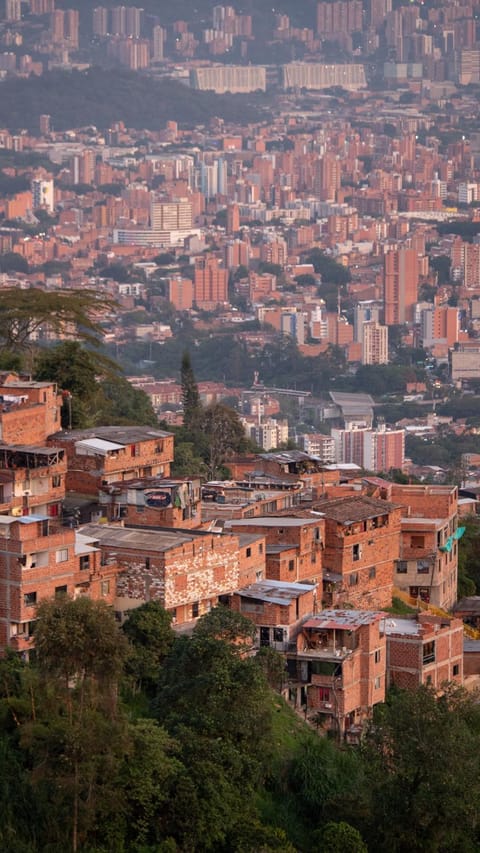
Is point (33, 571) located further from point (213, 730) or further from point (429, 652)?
point (429, 652)

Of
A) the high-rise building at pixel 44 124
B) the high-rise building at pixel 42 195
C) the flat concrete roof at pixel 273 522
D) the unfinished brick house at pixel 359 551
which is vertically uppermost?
the flat concrete roof at pixel 273 522

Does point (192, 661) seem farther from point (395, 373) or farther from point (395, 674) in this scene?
point (395, 373)

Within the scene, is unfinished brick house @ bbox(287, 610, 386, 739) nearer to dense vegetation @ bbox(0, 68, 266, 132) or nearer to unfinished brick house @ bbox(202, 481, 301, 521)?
unfinished brick house @ bbox(202, 481, 301, 521)

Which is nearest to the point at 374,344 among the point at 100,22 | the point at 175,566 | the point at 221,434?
the point at 221,434

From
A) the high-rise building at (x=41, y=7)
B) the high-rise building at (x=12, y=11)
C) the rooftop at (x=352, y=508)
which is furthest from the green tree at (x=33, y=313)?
the high-rise building at (x=41, y=7)

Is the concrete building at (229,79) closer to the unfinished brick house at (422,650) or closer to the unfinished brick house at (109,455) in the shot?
the unfinished brick house at (109,455)

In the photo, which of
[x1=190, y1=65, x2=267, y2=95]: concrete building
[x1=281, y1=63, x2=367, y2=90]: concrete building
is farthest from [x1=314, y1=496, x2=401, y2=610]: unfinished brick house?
[x1=281, y1=63, x2=367, y2=90]: concrete building
